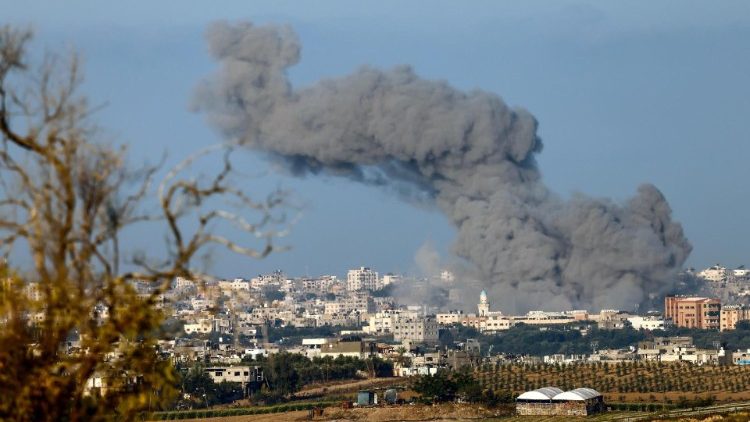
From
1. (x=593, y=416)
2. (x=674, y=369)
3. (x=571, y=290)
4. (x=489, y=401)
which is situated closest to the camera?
(x=593, y=416)

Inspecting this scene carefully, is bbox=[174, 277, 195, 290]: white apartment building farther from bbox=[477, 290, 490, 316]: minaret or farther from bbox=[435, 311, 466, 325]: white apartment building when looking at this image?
bbox=[477, 290, 490, 316]: minaret

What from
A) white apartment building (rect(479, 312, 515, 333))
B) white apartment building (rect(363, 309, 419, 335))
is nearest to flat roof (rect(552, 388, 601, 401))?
white apartment building (rect(479, 312, 515, 333))

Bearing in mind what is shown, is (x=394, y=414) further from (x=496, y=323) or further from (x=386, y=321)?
(x=386, y=321)

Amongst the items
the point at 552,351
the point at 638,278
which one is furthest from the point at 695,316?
the point at 552,351

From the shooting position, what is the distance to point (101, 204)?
7.89 m

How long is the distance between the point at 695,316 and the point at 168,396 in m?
104

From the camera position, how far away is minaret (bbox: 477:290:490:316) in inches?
4107

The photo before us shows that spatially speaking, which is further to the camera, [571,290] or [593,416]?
[571,290]

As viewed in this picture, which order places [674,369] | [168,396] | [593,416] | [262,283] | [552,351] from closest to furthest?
[168,396] → [593,416] → [674,369] → [552,351] → [262,283]

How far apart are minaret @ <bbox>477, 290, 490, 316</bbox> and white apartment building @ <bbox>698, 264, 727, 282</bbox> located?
5785 centimetres

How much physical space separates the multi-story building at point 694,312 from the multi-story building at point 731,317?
31 centimetres

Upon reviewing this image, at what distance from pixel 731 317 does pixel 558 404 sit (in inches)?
2728

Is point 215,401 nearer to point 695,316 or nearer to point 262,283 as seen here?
point 695,316

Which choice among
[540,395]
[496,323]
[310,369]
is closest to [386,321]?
[496,323]
